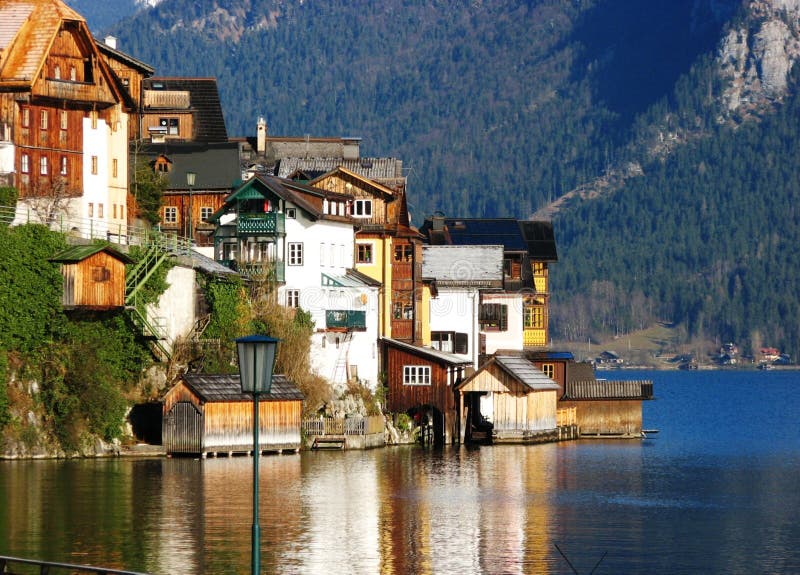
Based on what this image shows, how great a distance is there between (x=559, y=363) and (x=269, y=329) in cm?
2848

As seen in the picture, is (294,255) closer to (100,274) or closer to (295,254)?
(295,254)

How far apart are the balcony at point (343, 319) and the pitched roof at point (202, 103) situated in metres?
39.3

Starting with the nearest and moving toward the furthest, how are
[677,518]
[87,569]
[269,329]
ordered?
[87,569] < [677,518] < [269,329]

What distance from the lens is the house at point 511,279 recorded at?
129500 millimetres

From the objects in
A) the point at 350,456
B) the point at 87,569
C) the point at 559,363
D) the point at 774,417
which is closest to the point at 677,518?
the point at 350,456

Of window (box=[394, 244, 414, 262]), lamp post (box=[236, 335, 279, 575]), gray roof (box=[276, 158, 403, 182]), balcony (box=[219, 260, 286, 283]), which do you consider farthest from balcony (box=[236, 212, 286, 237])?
lamp post (box=[236, 335, 279, 575])

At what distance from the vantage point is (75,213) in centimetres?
10169

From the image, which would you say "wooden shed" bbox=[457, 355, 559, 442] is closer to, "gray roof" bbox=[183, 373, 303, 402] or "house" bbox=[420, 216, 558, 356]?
"house" bbox=[420, 216, 558, 356]

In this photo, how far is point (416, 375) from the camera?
10681 centimetres

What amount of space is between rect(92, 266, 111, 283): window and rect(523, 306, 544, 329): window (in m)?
53.5

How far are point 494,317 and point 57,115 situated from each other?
39.1 metres

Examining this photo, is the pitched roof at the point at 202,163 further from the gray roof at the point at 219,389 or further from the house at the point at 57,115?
the gray roof at the point at 219,389

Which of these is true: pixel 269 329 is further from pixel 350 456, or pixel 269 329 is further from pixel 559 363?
pixel 559 363

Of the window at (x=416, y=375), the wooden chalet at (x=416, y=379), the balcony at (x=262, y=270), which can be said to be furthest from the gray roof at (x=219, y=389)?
the window at (x=416, y=375)
